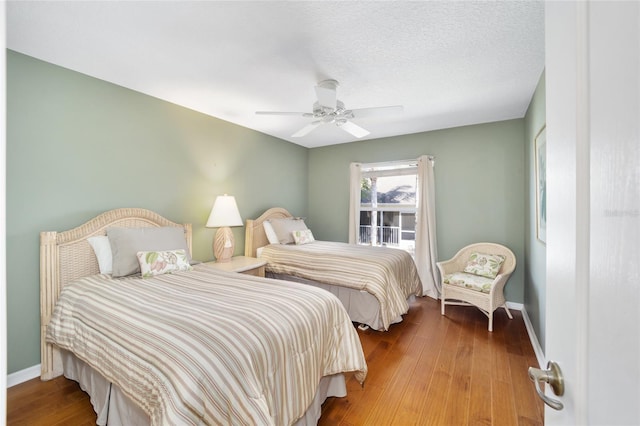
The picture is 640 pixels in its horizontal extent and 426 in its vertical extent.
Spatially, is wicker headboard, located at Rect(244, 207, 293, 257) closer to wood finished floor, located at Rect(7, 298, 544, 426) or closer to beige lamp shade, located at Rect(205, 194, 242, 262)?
beige lamp shade, located at Rect(205, 194, 242, 262)

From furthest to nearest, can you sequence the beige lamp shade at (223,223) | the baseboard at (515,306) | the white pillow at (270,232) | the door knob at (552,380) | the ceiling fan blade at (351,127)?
the white pillow at (270,232)
the baseboard at (515,306)
the beige lamp shade at (223,223)
the ceiling fan blade at (351,127)
the door knob at (552,380)

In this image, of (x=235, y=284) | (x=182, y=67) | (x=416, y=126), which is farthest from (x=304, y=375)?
(x=416, y=126)

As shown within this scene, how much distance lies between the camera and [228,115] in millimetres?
3496

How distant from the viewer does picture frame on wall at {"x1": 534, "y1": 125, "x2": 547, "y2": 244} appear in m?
2.35

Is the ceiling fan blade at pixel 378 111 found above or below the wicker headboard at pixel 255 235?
above

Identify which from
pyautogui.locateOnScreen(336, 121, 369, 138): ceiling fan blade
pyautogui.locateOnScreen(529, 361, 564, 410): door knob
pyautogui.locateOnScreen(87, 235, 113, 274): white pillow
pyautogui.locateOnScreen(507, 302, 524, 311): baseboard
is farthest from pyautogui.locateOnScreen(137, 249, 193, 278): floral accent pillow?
pyautogui.locateOnScreen(507, 302, 524, 311): baseboard

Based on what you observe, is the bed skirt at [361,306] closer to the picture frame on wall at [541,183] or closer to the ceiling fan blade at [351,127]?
the picture frame on wall at [541,183]

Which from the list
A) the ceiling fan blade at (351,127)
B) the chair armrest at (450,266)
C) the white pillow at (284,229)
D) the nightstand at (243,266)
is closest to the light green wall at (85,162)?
the nightstand at (243,266)

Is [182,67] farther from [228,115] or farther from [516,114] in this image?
[516,114]

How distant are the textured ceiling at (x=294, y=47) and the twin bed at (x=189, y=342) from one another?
1435 millimetres

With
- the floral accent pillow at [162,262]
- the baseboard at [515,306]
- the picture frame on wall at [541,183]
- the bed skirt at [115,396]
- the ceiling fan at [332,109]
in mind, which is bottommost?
the baseboard at [515,306]

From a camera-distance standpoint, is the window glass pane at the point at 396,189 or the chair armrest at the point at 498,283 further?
the window glass pane at the point at 396,189

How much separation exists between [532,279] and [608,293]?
3.24m

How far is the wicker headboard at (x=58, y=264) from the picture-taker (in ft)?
7.04
